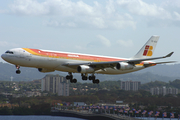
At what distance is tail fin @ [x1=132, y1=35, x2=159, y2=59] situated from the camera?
7531 cm

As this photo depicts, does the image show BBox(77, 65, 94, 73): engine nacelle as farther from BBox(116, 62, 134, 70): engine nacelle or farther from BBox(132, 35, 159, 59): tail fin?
BBox(132, 35, 159, 59): tail fin

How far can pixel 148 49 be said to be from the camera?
7581 centimetres

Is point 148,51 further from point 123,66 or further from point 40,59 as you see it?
point 40,59

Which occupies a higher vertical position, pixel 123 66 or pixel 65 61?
pixel 65 61

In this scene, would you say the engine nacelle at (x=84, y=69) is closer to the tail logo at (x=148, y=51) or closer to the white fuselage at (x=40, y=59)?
the white fuselage at (x=40, y=59)

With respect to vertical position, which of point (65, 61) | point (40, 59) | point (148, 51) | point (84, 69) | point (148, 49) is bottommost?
point (84, 69)

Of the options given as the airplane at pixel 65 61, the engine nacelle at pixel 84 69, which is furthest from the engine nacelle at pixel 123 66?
the engine nacelle at pixel 84 69

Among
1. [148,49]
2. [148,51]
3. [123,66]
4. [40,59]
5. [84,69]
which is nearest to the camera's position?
[40,59]

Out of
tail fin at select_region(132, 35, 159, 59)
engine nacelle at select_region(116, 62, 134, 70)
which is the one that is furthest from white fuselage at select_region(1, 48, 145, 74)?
tail fin at select_region(132, 35, 159, 59)

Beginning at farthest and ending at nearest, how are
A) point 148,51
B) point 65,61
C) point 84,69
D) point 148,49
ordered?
point 148,49
point 148,51
point 84,69
point 65,61

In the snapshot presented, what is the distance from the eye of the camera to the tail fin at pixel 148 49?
75312 mm

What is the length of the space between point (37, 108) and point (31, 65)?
14517 cm

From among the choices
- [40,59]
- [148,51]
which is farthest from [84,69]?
[148,51]

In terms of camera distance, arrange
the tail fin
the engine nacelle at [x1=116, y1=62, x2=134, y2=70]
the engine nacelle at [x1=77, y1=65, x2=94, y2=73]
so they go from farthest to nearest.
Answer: the tail fin, the engine nacelle at [x1=116, y1=62, x2=134, y2=70], the engine nacelle at [x1=77, y1=65, x2=94, y2=73]
